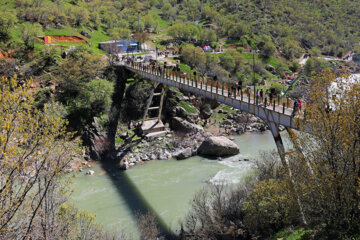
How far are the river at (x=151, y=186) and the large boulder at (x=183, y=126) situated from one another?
22.7 ft

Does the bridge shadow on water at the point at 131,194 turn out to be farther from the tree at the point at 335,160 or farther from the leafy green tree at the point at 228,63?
the leafy green tree at the point at 228,63

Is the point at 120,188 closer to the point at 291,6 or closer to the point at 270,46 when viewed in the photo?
the point at 270,46

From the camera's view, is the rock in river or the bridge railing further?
the rock in river

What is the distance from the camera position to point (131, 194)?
25.7m

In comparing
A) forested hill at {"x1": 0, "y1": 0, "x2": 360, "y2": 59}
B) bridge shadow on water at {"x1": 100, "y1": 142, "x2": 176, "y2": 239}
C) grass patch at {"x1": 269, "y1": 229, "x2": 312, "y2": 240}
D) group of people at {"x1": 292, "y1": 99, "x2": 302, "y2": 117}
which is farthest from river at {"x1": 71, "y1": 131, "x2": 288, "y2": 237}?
forested hill at {"x1": 0, "y1": 0, "x2": 360, "y2": 59}

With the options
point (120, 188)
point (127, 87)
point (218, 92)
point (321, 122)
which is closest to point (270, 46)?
point (127, 87)

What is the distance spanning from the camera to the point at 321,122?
39.5ft

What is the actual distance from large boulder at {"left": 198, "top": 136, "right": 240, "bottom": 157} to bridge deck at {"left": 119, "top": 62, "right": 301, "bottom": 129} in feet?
27.7

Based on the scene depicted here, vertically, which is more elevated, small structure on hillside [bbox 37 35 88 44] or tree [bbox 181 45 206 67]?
small structure on hillside [bbox 37 35 88 44]

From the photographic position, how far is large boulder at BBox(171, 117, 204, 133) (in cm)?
3981

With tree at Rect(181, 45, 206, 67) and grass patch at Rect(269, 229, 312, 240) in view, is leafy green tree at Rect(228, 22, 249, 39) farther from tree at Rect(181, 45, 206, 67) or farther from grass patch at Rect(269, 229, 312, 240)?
grass patch at Rect(269, 229, 312, 240)

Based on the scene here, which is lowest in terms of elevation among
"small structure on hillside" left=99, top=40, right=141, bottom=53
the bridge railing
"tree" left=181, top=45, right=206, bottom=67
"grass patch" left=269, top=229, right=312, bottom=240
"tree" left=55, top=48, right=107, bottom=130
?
"grass patch" left=269, top=229, right=312, bottom=240

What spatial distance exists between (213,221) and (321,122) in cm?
966

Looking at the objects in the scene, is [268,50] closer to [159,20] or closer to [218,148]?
[159,20]
